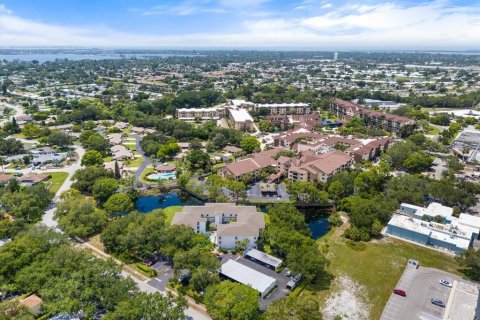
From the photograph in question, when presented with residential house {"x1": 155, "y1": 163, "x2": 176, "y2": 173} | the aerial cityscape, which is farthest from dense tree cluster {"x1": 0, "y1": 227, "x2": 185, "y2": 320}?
residential house {"x1": 155, "y1": 163, "x2": 176, "y2": 173}

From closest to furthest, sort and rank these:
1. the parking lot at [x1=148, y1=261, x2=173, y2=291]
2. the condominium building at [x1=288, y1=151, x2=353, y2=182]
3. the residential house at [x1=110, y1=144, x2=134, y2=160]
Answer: the parking lot at [x1=148, y1=261, x2=173, y2=291] → the condominium building at [x1=288, y1=151, x2=353, y2=182] → the residential house at [x1=110, y1=144, x2=134, y2=160]

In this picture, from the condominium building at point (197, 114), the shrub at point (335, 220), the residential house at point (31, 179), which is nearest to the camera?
the shrub at point (335, 220)

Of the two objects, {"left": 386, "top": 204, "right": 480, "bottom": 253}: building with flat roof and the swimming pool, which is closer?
{"left": 386, "top": 204, "right": 480, "bottom": 253}: building with flat roof

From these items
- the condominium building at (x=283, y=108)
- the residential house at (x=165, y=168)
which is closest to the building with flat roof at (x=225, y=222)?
the residential house at (x=165, y=168)

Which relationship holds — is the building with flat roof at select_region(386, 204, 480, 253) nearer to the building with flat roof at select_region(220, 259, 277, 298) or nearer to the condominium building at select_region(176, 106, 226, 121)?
the building with flat roof at select_region(220, 259, 277, 298)

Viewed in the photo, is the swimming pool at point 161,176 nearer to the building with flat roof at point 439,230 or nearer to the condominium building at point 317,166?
the condominium building at point 317,166

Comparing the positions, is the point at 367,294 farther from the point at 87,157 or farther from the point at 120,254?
the point at 87,157
